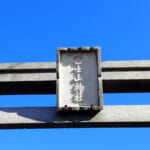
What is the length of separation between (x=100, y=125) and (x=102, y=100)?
48 centimetres

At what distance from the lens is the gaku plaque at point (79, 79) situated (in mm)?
5133

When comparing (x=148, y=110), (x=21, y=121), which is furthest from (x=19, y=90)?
(x=148, y=110)

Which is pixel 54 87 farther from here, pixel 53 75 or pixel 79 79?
pixel 79 79

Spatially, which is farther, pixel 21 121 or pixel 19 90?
pixel 19 90

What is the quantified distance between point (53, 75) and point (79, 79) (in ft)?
1.42

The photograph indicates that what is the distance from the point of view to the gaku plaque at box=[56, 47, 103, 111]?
5.13 m

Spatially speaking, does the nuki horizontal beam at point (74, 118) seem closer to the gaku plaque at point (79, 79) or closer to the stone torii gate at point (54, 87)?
the stone torii gate at point (54, 87)

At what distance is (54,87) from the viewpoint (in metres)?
5.64

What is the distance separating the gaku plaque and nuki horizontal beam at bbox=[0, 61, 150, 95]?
18 centimetres

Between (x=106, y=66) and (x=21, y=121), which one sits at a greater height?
(x=106, y=66)

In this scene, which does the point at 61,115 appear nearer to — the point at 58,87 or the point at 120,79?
the point at 58,87

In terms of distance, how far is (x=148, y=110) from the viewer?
5.43m

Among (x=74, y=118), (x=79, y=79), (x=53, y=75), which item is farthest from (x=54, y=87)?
(x=74, y=118)

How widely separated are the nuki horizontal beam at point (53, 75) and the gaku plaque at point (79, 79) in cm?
18
